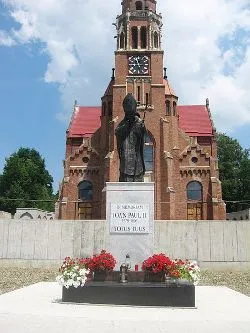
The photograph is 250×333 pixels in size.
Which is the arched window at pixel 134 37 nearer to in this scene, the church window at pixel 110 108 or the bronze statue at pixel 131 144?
the church window at pixel 110 108

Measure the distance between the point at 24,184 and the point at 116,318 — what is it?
51.6m

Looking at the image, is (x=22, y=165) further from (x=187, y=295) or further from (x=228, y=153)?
(x=187, y=295)

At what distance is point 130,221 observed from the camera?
9.73 metres

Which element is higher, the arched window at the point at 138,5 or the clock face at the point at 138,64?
the arched window at the point at 138,5

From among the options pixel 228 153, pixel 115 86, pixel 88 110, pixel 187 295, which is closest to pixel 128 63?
pixel 115 86

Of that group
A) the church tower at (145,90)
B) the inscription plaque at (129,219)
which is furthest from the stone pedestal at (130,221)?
the church tower at (145,90)

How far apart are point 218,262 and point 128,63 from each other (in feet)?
82.9

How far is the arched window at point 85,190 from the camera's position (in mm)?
37375

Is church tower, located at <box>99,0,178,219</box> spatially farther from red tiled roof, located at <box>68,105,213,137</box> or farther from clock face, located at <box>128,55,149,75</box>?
red tiled roof, located at <box>68,105,213,137</box>

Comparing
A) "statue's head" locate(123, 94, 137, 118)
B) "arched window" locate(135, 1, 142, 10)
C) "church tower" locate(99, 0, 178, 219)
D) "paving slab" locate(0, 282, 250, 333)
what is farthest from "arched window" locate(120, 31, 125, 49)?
"paving slab" locate(0, 282, 250, 333)

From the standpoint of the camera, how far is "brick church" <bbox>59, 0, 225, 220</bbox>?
115 ft

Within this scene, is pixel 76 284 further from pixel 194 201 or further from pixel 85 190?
pixel 85 190

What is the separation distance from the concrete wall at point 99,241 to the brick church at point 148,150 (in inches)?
581

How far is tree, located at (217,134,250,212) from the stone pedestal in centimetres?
3977
